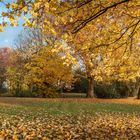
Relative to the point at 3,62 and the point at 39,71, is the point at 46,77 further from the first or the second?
the point at 3,62

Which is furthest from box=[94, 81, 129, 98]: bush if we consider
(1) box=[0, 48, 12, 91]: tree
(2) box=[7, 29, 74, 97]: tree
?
(1) box=[0, 48, 12, 91]: tree

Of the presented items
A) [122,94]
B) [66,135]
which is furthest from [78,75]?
[66,135]

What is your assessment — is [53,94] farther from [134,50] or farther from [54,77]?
[134,50]

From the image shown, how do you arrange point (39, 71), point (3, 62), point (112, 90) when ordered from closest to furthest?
1. point (39, 71)
2. point (112, 90)
3. point (3, 62)

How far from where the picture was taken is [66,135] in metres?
11.5

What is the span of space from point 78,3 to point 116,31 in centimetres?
500

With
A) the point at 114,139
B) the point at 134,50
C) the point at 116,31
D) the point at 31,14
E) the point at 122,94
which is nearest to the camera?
the point at 31,14

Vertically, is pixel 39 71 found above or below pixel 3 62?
below

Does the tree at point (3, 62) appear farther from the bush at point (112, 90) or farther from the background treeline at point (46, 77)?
the bush at point (112, 90)

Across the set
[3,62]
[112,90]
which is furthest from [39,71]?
[3,62]

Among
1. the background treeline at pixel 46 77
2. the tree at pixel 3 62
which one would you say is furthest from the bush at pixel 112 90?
the tree at pixel 3 62

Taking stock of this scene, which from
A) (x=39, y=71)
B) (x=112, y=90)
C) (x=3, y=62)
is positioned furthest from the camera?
(x=3, y=62)

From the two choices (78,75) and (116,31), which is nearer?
(116,31)

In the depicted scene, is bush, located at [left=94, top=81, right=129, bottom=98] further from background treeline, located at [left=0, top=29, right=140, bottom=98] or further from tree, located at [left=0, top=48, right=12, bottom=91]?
tree, located at [left=0, top=48, right=12, bottom=91]
